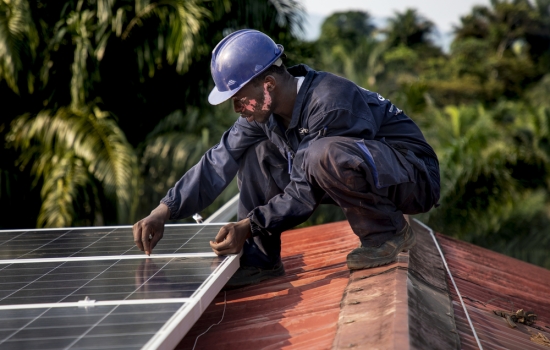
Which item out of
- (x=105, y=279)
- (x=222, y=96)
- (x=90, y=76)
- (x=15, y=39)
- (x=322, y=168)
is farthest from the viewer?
(x=90, y=76)

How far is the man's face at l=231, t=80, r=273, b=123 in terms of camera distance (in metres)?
4.03

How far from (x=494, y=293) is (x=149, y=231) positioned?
7.36 ft

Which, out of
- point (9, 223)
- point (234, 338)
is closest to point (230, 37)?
point (234, 338)

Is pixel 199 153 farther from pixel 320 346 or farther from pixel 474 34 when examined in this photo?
pixel 474 34

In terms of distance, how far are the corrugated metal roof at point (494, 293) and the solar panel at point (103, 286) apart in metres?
1.29

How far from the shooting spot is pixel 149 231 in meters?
4.09

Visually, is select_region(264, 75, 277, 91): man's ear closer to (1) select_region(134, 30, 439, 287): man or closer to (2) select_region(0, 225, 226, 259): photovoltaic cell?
(1) select_region(134, 30, 439, 287): man

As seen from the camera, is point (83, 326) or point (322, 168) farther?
point (322, 168)

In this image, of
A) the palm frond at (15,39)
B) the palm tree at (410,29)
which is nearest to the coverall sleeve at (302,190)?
the palm frond at (15,39)

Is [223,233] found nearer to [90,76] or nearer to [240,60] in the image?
[240,60]

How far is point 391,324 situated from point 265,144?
A: 5.60ft

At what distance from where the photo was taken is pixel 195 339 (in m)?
3.54

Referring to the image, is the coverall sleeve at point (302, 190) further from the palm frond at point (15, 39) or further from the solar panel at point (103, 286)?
the palm frond at point (15, 39)

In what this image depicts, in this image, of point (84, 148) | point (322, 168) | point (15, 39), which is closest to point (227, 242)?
point (322, 168)
